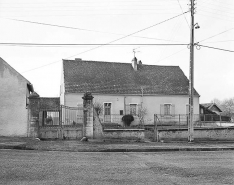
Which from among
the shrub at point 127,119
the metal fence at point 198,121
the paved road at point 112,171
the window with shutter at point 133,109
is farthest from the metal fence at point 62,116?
the window with shutter at point 133,109

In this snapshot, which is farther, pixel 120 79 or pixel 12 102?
pixel 120 79

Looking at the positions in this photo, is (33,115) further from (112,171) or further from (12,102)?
(112,171)

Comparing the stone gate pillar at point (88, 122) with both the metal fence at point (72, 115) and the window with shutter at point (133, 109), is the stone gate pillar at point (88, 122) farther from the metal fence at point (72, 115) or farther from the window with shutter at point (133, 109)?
the window with shutter at point (133, 109)

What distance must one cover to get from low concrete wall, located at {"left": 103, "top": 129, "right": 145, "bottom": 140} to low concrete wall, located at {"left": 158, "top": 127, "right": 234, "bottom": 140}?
4.63 feet

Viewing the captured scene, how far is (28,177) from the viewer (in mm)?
7688

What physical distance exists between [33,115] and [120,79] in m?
20.2

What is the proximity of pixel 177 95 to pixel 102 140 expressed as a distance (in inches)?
829

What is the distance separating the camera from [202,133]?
2006 centimetres

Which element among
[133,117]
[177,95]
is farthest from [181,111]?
[133,117]

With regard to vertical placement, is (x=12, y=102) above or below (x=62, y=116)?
above

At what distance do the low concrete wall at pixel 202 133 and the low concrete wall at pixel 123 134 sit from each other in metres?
1.41

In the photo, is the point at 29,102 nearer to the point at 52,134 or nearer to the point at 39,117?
the point at 39,117

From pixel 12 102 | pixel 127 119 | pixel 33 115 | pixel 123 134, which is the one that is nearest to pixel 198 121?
pixel 127 119

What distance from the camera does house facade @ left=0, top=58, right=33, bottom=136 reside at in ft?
59.8
